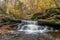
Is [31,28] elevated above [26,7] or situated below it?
above

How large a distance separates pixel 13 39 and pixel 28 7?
76.3 ft

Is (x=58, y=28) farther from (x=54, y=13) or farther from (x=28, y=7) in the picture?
(x=28, y=7)

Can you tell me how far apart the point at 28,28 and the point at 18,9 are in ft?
43.8

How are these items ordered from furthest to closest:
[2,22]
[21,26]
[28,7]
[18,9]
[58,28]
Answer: [28,7] < [18,9] < [2,22] < [21,26] < [58,28]

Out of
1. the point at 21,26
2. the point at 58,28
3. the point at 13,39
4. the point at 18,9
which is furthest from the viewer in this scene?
the point at 18,9

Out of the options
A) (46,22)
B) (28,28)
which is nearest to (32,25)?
(28,28)

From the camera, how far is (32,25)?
1812 centimetres

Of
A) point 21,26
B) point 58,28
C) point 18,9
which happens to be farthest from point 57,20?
point 18,9

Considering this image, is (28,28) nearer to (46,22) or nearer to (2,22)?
(46,22)

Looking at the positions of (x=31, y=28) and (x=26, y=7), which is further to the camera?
(x=26, y=7)

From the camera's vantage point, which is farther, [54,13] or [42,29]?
[54,13]

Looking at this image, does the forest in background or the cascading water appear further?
the forest in background

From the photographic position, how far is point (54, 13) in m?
19.7

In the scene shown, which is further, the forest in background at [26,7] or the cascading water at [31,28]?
the forest in background at [26,7]
